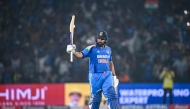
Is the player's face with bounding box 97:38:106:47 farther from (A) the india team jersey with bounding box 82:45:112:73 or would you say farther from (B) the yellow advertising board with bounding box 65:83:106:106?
(B) the yellow advertising board with bounding box 65:83:106:106

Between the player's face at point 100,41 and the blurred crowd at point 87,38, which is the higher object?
the blurred crowd at point 87,38

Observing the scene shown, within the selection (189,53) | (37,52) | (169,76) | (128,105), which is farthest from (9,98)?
(189,53)

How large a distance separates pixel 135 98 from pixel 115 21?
4162mm

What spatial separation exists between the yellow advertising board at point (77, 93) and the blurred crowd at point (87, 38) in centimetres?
95

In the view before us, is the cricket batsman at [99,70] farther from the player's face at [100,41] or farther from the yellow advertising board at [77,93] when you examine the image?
the yellow advertising board at [77,93]

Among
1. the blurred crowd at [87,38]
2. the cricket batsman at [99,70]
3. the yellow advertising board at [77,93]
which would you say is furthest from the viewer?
the blurred crowd at [87,38]

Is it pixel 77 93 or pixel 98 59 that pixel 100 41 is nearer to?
pixel 98 59

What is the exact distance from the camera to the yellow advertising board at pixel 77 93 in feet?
58.6

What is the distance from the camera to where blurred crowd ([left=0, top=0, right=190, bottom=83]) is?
63.2 feet

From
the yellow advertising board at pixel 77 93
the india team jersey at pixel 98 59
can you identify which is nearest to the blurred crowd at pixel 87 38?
the yellow advertising board at pixel 77 93

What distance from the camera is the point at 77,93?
17953 millimetres

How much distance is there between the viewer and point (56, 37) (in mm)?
20688

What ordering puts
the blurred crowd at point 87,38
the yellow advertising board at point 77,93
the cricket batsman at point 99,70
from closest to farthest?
the cricket batsman at point 99,70, the yellow advertising board at point 77,93, the blurred crowd at point 87,38

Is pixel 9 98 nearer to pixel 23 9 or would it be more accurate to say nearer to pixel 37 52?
pixel 37 52
